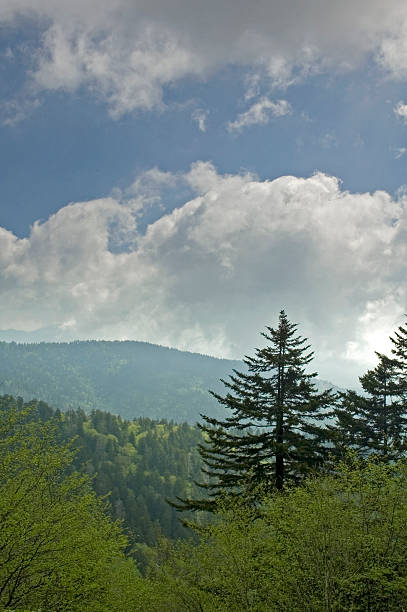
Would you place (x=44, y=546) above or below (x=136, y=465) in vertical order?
above

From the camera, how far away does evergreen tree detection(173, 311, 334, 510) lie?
1983 centimetres

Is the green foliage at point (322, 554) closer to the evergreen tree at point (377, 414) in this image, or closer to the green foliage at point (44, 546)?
the green foliage at point (44, 546)

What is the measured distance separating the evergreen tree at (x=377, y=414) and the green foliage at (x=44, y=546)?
16089mm

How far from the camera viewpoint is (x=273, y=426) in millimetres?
19734

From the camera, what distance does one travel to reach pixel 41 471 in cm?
1948

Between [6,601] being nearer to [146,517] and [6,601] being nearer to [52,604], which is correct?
[52,604]

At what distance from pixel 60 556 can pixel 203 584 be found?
21.8ft

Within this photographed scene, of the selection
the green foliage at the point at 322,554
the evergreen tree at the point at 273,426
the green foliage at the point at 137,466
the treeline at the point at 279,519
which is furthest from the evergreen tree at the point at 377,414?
the green foliage at the point at 137,466

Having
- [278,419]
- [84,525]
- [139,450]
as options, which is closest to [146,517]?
[139,450]

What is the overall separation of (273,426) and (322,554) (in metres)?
6.79

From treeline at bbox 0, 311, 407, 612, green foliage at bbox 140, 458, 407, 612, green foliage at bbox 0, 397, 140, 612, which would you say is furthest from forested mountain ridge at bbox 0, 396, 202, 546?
green foliage at bbox 140, 458, 407, 612

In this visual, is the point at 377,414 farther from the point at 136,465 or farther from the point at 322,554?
the point at 136,465

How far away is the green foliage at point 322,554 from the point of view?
43.0 feet

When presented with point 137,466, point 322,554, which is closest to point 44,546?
point 322,554
